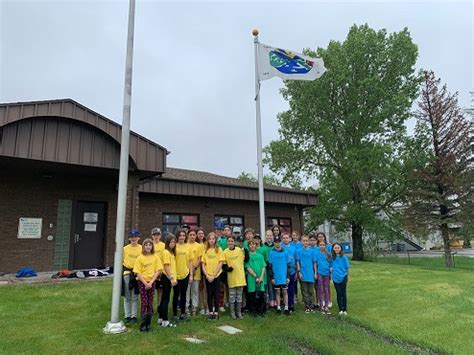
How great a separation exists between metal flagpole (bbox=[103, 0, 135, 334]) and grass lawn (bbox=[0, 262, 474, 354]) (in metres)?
0.27

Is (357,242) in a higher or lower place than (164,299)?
higher

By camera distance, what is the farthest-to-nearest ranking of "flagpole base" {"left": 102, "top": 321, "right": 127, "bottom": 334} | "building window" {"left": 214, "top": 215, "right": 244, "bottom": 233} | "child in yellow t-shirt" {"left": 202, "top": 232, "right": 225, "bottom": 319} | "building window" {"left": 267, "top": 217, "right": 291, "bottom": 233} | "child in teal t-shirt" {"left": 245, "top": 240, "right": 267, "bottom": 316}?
"building window" {"left": 267, "top": 217, "right": 291, "bottom": 233}, "building window" {"left": 214, "top": 215, "right": 244, "bottom": 233}, "child in teal t-shirt" {"left": 245, "top": 240, "right": 267, "bottom": 316}, "child in yellow t-shirt" {"left": 202, "top": 232, "right": 225, "bottom": 319}, "flagpole base" {"left": 102, "top": 321, "right": 127, "bottom": 334}

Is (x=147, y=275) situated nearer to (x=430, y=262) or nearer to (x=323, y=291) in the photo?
(x=323, y=291)

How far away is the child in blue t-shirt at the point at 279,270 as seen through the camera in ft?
21.1

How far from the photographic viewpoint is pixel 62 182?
10711 mm

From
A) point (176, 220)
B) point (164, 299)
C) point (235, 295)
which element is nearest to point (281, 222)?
point (176, 220)

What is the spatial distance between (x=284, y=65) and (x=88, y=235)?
790 cm

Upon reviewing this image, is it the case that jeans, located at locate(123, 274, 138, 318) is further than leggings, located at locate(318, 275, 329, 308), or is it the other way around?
leggings, located at locate(318, 275, 329, 308)

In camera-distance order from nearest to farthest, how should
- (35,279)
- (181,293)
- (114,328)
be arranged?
1. (114,328)
2. (181,293)
3. (35,279)

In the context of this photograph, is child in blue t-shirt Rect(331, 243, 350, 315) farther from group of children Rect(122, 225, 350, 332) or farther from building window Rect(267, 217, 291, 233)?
building window Rect(267, 217, 291, 233)

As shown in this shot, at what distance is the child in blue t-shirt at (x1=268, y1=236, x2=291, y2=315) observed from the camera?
644cm

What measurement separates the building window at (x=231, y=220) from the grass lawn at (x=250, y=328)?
7646 millimetres

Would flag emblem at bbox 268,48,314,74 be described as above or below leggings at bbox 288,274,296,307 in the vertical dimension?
above

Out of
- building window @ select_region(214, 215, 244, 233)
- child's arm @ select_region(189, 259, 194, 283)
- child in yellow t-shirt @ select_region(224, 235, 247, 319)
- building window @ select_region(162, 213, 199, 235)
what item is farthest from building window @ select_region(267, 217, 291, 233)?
child's arm @ select_region(189, 259, 194, 283)
